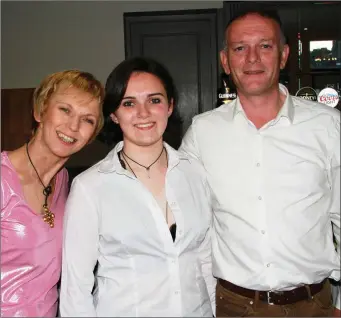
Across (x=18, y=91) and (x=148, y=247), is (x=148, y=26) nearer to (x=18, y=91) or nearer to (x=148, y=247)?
(x=18, y=91)

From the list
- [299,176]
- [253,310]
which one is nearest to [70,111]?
[299,176]

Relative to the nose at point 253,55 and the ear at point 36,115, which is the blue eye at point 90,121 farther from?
the nose at point 253,55

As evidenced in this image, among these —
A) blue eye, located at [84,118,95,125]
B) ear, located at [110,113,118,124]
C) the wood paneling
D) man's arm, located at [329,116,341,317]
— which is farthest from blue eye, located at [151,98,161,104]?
the wood paneling

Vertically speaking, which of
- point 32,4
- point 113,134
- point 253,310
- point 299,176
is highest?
point 32,4

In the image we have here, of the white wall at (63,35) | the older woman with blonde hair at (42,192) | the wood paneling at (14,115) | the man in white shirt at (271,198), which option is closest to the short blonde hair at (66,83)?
the older woman with blonde hair at (42,192)

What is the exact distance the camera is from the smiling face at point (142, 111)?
65.6 inches

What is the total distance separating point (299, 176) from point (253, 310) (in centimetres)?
54

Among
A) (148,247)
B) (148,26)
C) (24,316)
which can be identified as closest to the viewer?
(148,247)

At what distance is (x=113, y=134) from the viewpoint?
1.94 meters

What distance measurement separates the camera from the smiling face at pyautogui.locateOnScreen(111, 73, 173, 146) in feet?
5.47

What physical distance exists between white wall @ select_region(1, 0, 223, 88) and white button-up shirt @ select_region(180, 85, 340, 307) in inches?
115

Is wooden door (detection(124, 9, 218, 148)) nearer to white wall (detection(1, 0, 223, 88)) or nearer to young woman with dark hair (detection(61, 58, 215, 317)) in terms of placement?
white wall (detection(1, 0, 223, 88))

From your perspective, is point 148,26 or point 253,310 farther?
point 148,26

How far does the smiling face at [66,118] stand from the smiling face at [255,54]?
591 mm
